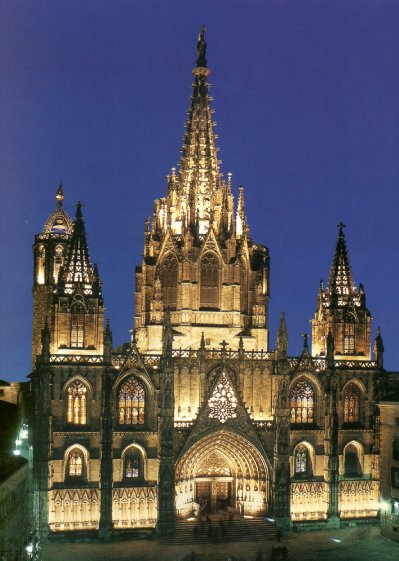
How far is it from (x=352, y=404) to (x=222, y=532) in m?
13.8

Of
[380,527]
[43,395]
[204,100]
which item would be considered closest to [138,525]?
[43,395]

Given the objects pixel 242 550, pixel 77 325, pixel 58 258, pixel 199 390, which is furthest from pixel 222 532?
pixel 58 258

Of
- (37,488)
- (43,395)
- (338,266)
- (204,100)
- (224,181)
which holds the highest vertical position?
(204,100)

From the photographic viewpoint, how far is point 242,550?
52875mm

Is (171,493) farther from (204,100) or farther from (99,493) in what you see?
(204,100)

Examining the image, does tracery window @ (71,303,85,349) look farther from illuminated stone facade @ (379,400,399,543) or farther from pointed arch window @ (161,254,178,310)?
illuminated stone facade @ (379,400,399,543)

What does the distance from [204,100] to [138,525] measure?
110 feet

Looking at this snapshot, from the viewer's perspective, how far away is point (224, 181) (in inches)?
2603

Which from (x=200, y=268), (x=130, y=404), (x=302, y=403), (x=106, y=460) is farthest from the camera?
(x=200, y=268)

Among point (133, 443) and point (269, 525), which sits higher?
point (133, 443)

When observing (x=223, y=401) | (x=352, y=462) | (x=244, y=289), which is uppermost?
(x=244, y=289)

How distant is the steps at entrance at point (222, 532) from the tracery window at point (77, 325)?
14344 millimetres

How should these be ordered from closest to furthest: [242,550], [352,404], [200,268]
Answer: [242,550] → [352,404] → [200,268]

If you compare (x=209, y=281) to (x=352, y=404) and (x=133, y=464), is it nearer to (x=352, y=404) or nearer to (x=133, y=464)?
(x=352, y=404)
